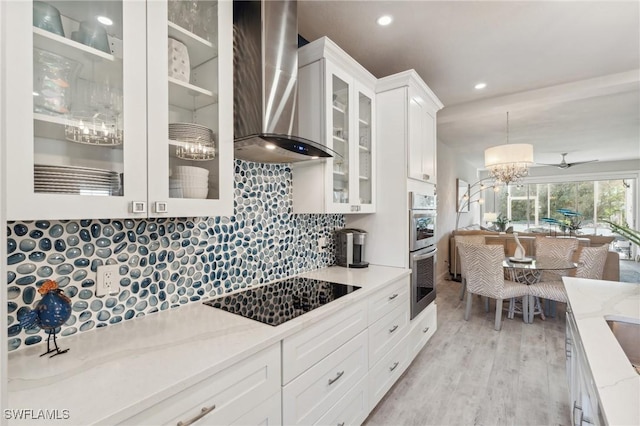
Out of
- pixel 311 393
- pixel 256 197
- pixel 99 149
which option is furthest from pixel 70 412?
pixel 256 197

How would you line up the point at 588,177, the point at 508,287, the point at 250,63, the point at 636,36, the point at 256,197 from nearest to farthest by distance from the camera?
the point at 250,63 < the point at 256,197 < the point at 636,36 < the point at 508,287 < the point at 588,177

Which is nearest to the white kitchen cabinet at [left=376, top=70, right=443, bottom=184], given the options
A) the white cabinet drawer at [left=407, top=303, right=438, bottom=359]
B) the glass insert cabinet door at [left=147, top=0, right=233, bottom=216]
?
the white cabinet drawer at [left=407, top=303, right=438, bottom=359]

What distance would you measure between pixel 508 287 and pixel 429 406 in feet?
6.43

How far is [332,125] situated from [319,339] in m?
1.35

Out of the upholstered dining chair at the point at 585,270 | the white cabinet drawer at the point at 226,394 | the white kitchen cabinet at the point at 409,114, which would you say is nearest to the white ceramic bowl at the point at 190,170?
the white cabinet drawer at the point at 226,394

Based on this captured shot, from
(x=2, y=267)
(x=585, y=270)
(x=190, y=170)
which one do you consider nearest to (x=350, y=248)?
(x=190, y=170)

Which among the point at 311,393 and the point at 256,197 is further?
the point at 256,197

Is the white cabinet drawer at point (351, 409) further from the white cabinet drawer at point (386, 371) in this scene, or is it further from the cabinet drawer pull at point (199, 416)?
the cabinet drawer pull at point (199, 416)

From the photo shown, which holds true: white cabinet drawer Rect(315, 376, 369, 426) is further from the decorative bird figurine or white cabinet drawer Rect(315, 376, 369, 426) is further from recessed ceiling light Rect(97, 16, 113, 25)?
recessed ceiling light Rect(97, 16, 113, 25)

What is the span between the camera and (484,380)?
7.79 feet

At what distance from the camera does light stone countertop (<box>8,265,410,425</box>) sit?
0.77 meters

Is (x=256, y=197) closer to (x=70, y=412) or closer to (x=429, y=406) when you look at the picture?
(x=70, y=412)

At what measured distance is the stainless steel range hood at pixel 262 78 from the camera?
1500 millimetres

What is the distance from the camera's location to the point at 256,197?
1914 millimetres
